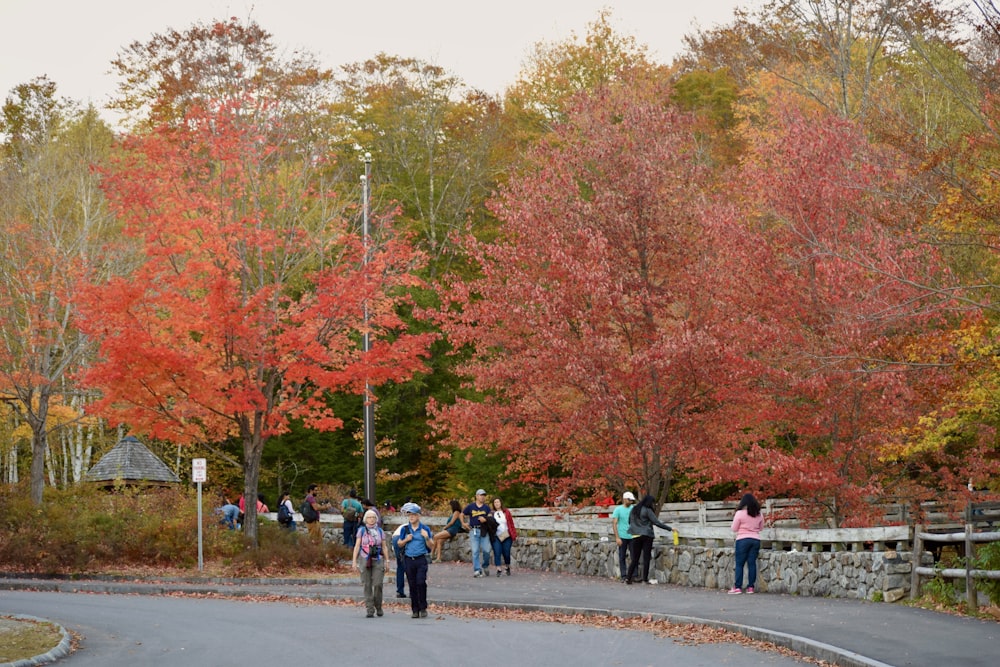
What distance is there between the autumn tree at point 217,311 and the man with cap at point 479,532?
344cm

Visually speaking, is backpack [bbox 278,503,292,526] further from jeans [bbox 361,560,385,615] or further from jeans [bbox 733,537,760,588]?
jeans [bbox 733,537,760,588]

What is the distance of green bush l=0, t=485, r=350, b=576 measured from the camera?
26.7 m

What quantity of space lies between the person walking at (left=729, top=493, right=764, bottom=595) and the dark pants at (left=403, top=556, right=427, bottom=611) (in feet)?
17.1

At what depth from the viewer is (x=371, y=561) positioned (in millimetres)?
18875

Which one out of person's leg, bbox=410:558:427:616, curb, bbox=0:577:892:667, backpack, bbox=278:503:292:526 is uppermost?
backpack, bbox=278:503:292:526

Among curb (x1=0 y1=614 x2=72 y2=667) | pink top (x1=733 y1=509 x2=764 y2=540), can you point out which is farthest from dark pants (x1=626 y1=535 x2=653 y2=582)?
curb (x1=0 y1=614 x2=72 y2=667)

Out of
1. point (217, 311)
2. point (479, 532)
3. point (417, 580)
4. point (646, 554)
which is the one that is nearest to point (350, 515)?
point (479, 532)

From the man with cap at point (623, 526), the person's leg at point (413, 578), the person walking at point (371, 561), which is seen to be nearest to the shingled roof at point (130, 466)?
the man with cap at point (623, 526)

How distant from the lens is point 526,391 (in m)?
25.6

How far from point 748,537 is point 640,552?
3.71 meters

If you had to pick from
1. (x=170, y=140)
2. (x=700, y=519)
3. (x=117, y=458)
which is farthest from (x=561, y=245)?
(x=117, y=458)

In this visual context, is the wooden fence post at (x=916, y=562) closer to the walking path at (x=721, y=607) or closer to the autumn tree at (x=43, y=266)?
the walking path at (x=721, y=607)

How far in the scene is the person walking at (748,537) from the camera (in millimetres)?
20141

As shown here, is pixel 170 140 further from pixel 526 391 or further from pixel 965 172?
pixel 965 172
